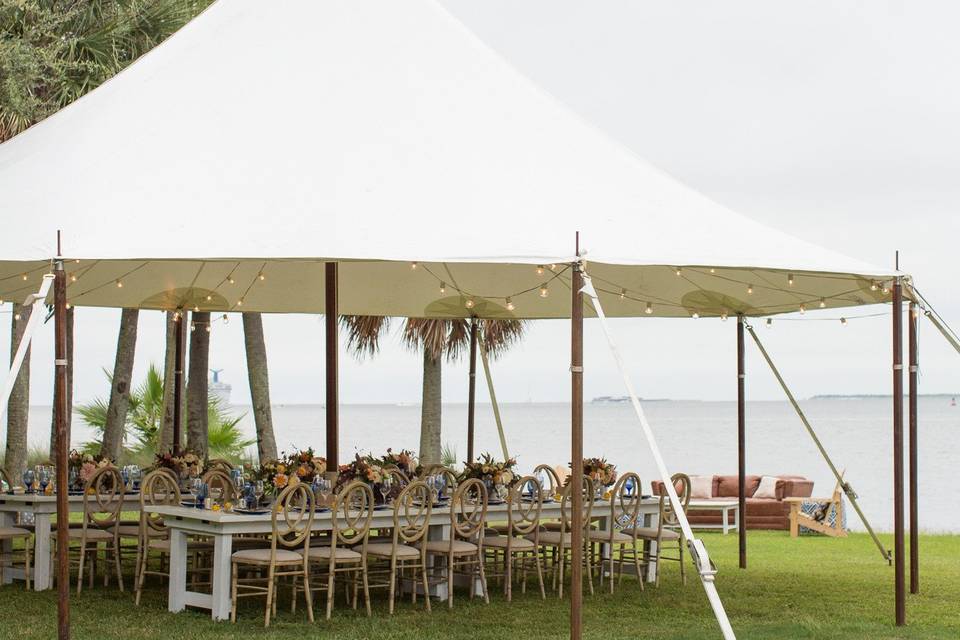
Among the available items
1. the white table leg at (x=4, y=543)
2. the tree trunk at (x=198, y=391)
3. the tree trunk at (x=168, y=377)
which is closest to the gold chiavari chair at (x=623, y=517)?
the white table leg at (x=4, y=543)

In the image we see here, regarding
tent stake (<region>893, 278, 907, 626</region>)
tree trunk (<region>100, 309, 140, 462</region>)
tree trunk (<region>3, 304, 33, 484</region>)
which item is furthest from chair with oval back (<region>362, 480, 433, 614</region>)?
tree trunk (<region>100, 309, 140, 462</region>)

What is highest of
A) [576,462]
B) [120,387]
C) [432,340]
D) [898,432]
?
[432,340]

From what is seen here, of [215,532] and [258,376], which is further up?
[258,376]

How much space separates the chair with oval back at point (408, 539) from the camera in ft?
31.4

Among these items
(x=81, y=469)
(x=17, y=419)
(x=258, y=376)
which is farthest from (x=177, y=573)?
(x=258, y=376)

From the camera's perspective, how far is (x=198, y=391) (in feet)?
59.1

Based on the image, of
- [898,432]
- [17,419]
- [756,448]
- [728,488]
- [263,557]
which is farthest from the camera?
[756,448]

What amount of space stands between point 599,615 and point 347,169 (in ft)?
11.9

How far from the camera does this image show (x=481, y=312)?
15.1 metres

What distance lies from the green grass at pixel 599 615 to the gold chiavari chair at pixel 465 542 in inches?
7.9

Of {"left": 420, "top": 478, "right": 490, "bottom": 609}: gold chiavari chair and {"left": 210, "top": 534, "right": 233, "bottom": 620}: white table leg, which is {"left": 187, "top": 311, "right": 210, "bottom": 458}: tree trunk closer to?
A: {"left": 420, "top": 478, "right": 490, "bottom": 609}: gold chiavari chair

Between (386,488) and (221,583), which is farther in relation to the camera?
(386,488)

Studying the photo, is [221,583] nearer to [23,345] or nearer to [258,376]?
[23,345]

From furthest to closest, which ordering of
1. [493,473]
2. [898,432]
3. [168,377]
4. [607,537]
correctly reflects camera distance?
[168,377]
[607,537]
[493,473]
[898,432]
